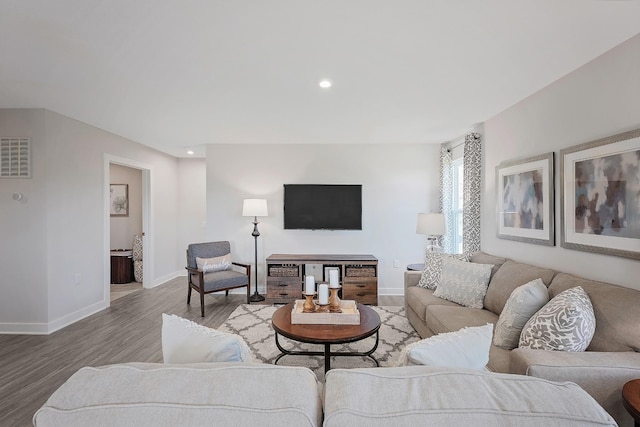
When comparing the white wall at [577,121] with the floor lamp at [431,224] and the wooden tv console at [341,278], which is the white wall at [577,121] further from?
the wooden tv console at [341,278]

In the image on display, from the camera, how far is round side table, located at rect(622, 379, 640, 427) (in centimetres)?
116

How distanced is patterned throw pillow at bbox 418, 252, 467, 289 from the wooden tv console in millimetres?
996

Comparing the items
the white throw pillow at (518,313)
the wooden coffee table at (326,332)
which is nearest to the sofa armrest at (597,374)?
the white throw pillow at (518,313)

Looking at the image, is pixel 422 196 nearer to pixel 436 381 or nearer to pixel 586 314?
pixel 586 314

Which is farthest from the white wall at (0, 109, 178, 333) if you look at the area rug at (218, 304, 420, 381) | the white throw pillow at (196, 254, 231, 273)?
the area rug at (218, 304, 420, 381)

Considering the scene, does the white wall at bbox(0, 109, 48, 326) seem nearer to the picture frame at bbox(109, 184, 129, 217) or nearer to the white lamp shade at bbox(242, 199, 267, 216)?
the white lamp shade at bbox(242, 199, 267, 216)

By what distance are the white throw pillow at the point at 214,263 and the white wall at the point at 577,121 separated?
3.66m

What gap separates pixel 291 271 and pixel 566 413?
3.86 metres

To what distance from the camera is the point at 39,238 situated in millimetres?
3357

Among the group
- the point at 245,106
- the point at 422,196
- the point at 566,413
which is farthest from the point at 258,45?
the point at 422,196

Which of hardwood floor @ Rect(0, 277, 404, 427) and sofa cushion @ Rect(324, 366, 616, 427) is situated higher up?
sofa cushion @ Rect(324, 366, 616, 427)

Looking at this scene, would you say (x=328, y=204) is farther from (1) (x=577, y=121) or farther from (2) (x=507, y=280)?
(1) (x=577, y=121)

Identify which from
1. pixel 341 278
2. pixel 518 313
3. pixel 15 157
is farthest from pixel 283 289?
pixel 15 157

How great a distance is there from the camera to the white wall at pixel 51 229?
336 centimetres
